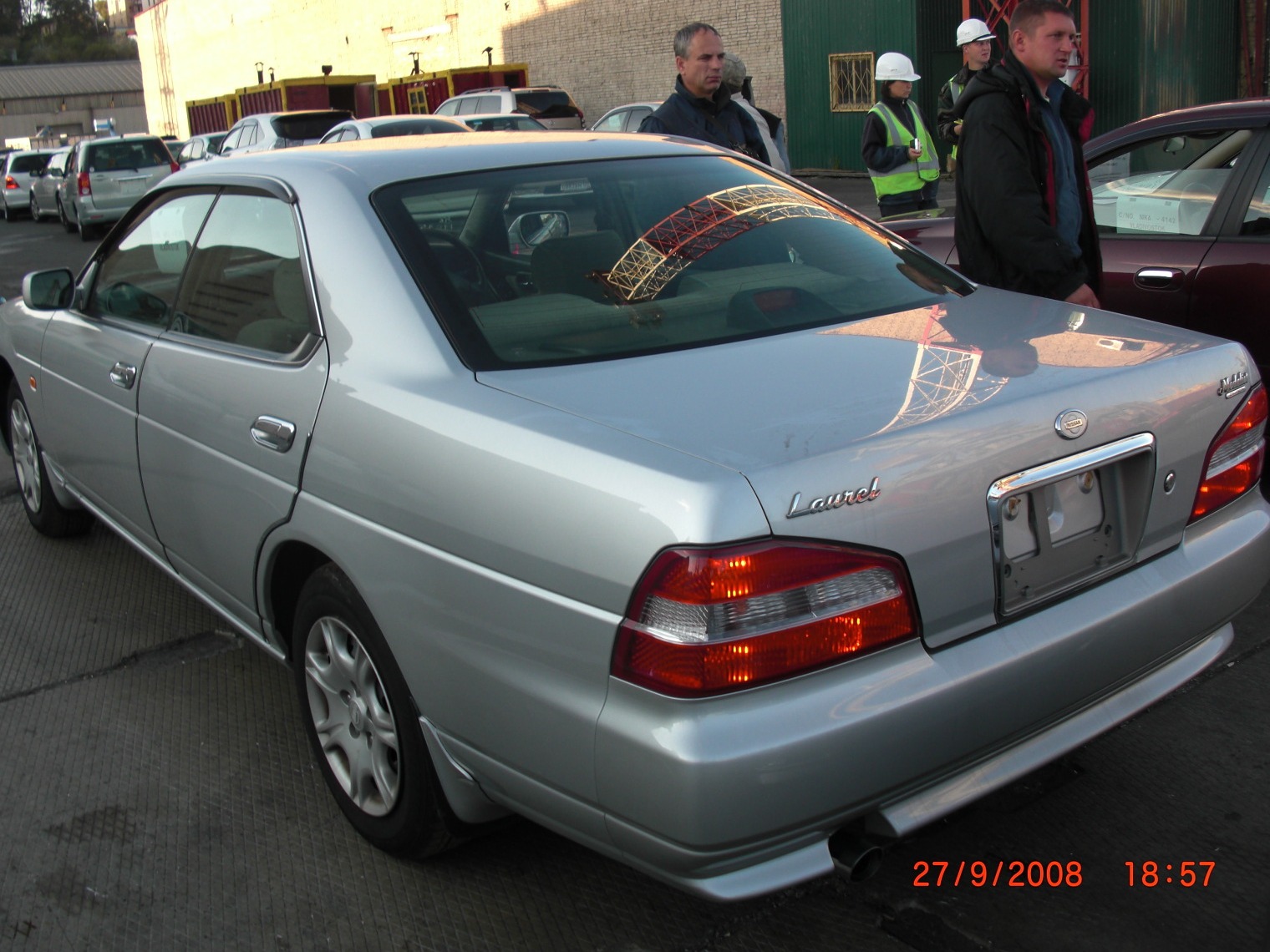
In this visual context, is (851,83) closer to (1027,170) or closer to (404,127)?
(404,127)

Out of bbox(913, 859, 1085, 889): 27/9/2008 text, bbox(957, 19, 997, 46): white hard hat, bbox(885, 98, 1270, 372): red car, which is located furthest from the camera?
bbox(957, 19, 997, 46): white hard hat

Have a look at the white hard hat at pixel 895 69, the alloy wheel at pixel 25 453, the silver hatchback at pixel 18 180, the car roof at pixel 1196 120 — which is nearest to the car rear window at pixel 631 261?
the car roof at pixel 1196 120

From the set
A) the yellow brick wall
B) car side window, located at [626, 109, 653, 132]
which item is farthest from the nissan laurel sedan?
the yellow brick wall

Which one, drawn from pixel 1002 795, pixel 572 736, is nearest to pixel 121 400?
pixel 572 736

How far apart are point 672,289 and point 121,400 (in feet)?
5.98

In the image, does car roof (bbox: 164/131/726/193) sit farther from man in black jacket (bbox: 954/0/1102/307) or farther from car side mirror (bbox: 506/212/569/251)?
man in black jacket (bbox: 954/0/1102/307)

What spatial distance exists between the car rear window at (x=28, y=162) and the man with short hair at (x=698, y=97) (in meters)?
28.6

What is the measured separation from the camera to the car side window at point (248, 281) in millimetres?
2934

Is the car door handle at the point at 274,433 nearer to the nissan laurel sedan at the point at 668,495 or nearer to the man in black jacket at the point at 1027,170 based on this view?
the nissan laurel sedan at the point at 668,495

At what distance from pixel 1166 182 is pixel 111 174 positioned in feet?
65.3

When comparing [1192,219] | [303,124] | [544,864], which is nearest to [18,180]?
[303,124]

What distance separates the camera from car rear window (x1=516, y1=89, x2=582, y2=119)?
2351 cm

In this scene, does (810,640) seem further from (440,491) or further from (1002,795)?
(1002,795)

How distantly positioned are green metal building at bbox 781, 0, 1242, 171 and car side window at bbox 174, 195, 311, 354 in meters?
17.2
